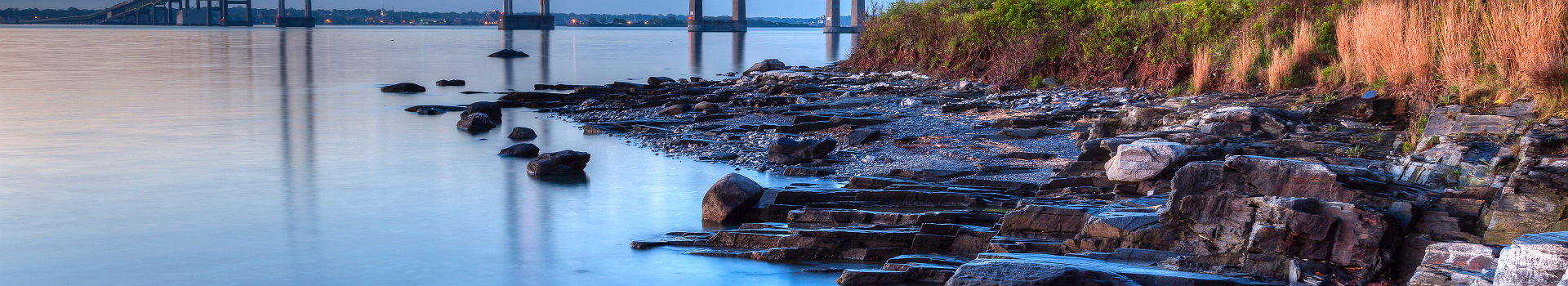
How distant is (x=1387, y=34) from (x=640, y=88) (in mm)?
13817

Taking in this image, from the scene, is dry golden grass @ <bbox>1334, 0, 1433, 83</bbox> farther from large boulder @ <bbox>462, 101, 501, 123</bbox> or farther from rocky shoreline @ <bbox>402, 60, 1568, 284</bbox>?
large boulder @ <bbox>462, 101, 501, 123</bbox>

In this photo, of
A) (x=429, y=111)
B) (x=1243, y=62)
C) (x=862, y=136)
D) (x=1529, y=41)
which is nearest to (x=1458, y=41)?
(x=1529, y=41)

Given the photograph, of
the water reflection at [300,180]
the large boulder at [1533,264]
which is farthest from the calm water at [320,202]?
the large boulder at [1533,264]

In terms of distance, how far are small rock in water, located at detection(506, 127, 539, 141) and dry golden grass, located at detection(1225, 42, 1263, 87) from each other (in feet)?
28.9

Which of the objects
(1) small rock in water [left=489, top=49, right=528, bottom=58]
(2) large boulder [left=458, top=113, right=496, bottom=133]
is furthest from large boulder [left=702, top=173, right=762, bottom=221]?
(1) small rock in water [left=489, top=49, right=528, bottom=58]

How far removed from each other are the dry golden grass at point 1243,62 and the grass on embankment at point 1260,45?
2 centimetres

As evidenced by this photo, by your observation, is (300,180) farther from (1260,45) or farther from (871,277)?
(1260,45)

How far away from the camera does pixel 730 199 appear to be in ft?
26.5

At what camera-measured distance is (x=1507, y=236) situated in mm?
5438

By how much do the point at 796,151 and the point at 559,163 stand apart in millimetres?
2308

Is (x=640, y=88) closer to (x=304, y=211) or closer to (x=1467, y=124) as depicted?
(x=304, y=211)

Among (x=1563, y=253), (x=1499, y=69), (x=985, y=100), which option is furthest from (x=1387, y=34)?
(x=1563, y=253)

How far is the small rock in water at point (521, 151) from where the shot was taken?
12336mm

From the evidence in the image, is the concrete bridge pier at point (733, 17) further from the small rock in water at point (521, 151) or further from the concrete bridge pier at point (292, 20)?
the small rock in water at point (521, 151)
